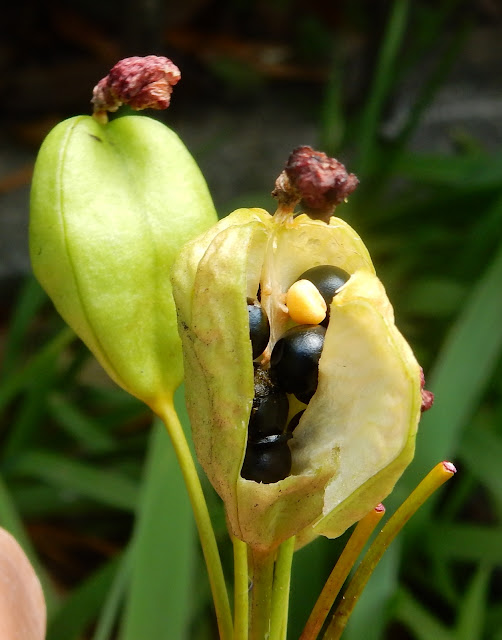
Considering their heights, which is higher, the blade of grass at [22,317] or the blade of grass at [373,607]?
the blade of grass at [373,607]

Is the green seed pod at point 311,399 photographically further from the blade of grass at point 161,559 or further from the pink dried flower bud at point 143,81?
the blade of grass at point 161,559

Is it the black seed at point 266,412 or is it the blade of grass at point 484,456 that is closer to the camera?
the black seed at point 266,412

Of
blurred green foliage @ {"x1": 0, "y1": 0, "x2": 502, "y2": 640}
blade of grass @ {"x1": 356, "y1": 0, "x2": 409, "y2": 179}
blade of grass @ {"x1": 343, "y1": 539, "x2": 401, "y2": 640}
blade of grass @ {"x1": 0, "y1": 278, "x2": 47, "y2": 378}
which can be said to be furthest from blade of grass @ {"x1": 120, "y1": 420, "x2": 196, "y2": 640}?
blade of grass @ {"x1": 356, "y1": 0, "x2": 409, "y2": 179}

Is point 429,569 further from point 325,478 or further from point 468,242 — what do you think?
point 325,478

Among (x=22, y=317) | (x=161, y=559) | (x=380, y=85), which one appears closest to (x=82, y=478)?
(x=22, y=317)

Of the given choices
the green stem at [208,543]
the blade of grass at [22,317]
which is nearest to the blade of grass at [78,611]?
the blade of grass at [22,317]

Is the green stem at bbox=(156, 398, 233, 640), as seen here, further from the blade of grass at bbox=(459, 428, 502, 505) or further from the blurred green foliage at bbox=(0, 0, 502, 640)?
the blade of grass at bbox=(459, 428, 502, 505)

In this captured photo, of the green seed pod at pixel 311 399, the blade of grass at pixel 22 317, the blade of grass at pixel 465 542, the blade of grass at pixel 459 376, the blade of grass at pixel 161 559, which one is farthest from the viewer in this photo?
the blade of grass at pixel 22 317

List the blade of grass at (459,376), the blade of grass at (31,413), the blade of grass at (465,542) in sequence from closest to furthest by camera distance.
→ the blade of grass at (459,376)
the blade of grass at (465,542)
the blade of grass at (31,413)
